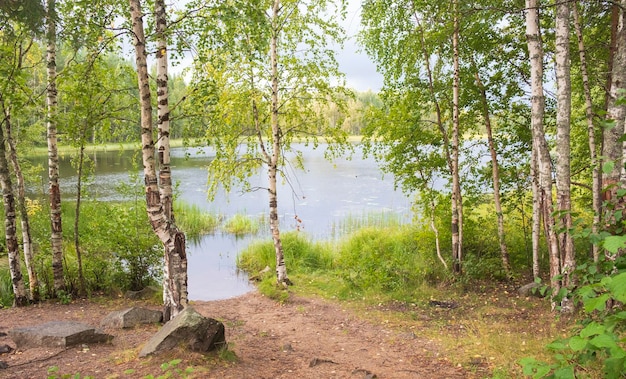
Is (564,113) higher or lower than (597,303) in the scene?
higher

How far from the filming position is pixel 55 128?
809 cm

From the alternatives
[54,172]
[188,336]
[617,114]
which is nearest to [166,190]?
[188,336]

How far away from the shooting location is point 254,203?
22.8 meters

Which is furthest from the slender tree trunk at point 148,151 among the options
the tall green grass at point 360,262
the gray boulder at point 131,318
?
the tall green grass at point 360,262

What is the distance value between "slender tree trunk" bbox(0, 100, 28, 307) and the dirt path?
1.21 ft

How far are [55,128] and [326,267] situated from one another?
817 cm

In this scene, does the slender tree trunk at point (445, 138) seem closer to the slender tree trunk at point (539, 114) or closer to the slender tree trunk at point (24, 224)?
the slender tree trunk at point (539, 114)

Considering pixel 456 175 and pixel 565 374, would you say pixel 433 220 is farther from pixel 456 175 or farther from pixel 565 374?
pixel 565 374

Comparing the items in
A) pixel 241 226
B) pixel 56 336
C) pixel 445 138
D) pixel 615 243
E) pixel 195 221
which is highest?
pixel 445 138

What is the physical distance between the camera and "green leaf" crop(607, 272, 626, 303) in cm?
199

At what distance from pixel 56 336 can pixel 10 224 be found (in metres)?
3.27

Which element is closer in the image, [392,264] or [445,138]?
[445,138]

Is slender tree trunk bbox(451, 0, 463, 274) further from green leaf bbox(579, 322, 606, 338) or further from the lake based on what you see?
green leaf bbox(579, 322, 606, 338)

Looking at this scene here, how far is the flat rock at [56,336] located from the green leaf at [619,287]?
619 cm
